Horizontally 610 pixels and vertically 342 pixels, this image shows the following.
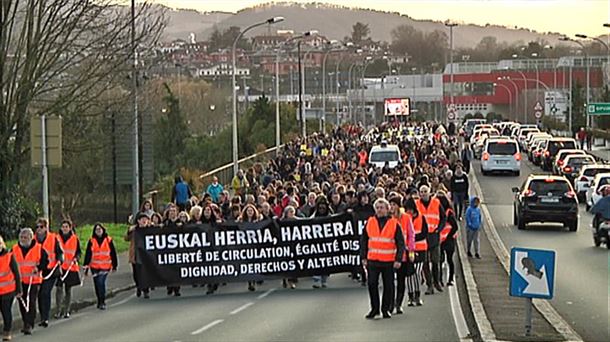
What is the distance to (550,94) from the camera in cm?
10038

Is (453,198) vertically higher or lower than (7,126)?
lower

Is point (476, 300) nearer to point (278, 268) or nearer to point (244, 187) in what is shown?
point (278, 268)

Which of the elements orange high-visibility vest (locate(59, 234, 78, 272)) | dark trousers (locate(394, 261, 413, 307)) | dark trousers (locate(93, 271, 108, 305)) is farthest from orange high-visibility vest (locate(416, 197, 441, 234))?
orange high-visibility vest (locate(59, 234, 78, 272))

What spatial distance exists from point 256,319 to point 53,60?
16248 mm

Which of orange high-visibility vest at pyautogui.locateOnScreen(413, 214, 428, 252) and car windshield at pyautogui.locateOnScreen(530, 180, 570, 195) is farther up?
orange high-visibility vest at pyautogui.locateOnScreen(413, 214, 428, 252)

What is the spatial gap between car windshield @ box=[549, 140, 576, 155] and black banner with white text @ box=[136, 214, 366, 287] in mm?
42424

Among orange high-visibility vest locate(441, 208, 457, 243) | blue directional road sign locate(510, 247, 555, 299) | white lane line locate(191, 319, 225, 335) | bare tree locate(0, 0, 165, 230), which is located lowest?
white lane line locate(191, 319, 225, 335)

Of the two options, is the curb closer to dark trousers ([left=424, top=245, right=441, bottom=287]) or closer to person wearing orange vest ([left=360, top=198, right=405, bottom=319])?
dark trousers ([left=424, top=245, right=441, bottom=287])

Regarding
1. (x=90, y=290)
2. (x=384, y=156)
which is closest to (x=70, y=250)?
(x=90, y=290)

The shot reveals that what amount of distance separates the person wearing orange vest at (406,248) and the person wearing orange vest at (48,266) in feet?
17.0

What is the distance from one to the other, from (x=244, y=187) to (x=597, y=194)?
12032mm

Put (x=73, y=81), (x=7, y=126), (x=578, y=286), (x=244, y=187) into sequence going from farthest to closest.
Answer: (x=244, y=187), (x=73, y=81), (x=7, y=126), (x=578, y=286)

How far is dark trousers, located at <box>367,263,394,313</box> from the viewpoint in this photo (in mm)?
16859

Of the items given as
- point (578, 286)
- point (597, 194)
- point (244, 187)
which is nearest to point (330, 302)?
point (578, 286)
